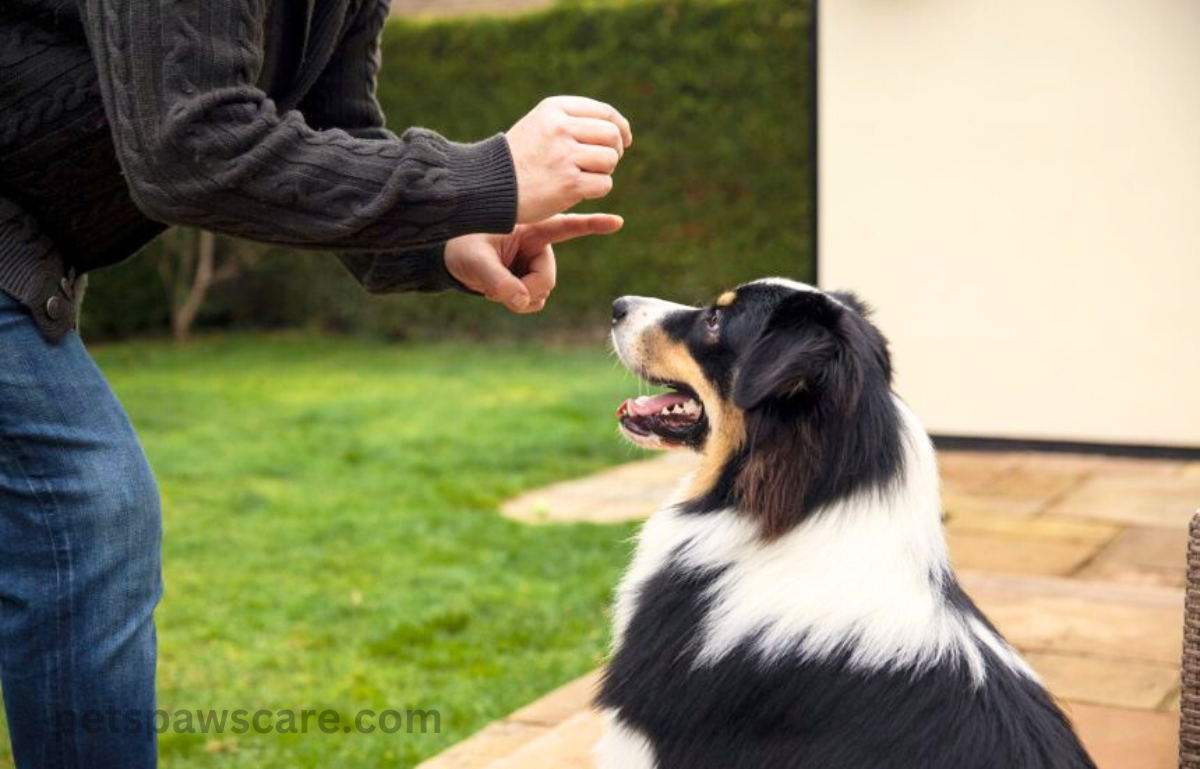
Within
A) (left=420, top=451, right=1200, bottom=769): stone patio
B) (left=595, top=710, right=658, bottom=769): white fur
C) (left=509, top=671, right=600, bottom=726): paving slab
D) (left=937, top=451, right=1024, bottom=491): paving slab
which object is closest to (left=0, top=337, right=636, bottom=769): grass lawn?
(left=509, top=671, right=600, bottom=726): paving slab

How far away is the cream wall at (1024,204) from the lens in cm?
657

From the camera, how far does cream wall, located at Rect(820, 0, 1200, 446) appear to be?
657 cm

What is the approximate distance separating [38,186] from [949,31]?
5915 mm

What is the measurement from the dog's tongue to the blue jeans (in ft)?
3.01

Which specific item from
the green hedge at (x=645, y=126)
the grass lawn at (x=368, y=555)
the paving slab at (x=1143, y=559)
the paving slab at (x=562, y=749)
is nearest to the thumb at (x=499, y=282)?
the paving slab at (x=562, y=749)

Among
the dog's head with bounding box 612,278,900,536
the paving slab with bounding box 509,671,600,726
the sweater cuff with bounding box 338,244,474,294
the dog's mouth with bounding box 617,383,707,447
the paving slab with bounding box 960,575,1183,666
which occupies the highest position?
the sweater cuff with bounding box 338,244,474,294

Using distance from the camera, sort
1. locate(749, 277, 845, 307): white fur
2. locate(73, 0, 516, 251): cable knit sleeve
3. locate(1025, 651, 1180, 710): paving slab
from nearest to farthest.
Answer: locate(73, 0, 516, 251): cable knit sleeve
locate(749, 277, 845, 307): white fur
locate(1025, 651, 1180, 710): paving slab

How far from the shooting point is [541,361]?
11.1 metres

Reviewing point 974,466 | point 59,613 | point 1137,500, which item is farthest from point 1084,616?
point 59,613

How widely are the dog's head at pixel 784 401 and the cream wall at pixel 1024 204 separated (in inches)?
190

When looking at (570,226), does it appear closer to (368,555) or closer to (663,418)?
(663,418)

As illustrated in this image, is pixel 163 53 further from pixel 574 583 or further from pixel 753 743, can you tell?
pixel 574 583

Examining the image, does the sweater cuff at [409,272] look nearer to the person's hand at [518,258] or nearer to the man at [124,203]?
the person's hand at [518,258]

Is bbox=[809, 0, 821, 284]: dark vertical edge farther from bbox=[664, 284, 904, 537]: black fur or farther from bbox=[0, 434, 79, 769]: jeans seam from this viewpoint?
bbox=[0, 434, 79, 769]: jeans seam
